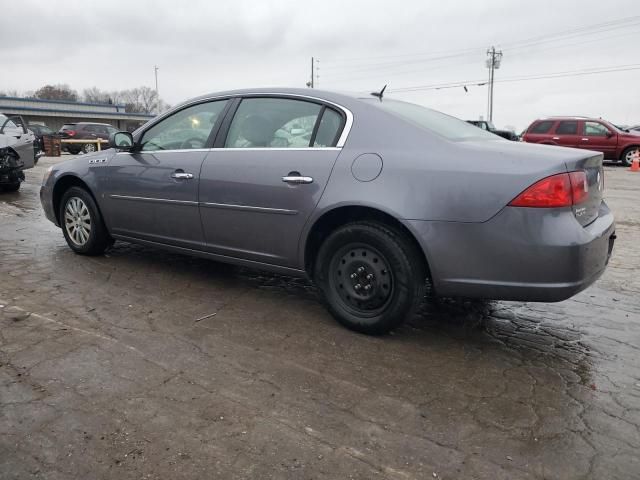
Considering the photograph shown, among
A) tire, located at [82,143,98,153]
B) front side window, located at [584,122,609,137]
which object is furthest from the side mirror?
tire, located at [82,143,98,153]

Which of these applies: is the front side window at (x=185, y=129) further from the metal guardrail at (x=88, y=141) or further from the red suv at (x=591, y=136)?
the metal guardrail at (x=88, y=141)

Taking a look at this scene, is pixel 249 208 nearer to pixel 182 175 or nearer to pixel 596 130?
pixel 182 175

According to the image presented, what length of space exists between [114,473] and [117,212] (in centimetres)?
310

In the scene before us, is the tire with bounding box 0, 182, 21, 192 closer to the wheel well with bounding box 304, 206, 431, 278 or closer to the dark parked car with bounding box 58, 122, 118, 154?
the wheel well with bounding box 304, 206, 431, 278

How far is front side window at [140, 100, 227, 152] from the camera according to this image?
4.18 meters

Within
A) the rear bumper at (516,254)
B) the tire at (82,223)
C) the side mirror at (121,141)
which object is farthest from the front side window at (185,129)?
the rear bumper at (516,254)

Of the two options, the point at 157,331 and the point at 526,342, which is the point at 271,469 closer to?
the point at 157,331

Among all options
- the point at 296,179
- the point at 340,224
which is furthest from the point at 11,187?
the point at 340,224

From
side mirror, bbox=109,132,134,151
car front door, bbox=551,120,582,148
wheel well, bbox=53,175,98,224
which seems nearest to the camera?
side mirror, bbox=109,132,134,151

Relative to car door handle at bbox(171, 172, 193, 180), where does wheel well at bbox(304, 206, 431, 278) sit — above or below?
below

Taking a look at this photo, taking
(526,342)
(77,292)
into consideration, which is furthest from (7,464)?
(526,342)

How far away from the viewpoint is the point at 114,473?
202cm

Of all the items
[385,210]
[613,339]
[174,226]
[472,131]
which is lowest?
[613,339]

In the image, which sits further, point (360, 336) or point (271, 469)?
point (360, 336)
